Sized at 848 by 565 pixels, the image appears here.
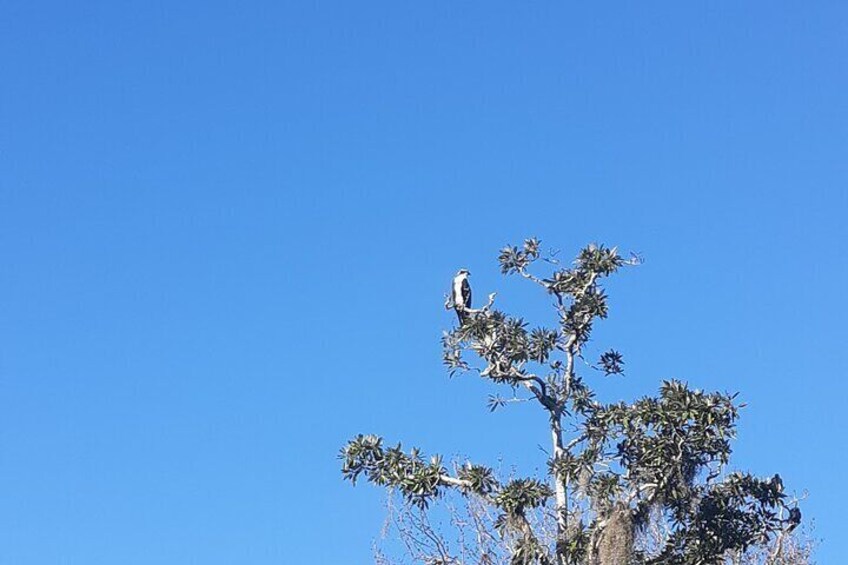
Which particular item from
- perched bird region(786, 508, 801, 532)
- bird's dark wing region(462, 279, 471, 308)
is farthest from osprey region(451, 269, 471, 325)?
perched bird region(786, 508, 801, 532)

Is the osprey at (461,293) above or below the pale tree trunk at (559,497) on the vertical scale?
above

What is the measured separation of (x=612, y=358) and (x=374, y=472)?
2.78m

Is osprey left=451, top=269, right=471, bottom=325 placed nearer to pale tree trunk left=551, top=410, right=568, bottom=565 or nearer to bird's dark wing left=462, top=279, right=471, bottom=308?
bird's dark wing left=462, top=279, right=471, bottom=308

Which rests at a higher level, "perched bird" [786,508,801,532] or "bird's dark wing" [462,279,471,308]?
"bird's dark wing" [462,279,471,308]

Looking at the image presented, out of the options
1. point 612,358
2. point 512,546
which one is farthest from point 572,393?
point 512,546

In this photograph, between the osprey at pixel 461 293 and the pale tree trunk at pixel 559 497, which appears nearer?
the pale tree trunk at pixel 559 497

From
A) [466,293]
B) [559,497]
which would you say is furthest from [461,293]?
[559,497]

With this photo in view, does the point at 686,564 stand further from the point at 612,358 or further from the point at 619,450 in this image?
the point at 612,358

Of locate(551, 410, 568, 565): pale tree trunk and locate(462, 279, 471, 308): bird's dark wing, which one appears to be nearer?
locate(551, 410, 568, 565): pale tree trunk

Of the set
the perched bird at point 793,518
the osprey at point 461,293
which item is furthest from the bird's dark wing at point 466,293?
the perched bird at point 793,518

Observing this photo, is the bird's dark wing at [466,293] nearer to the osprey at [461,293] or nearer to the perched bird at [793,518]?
the osprey at [461,293]

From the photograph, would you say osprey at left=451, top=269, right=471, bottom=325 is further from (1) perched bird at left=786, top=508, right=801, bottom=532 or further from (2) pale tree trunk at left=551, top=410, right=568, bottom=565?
(1) perched bird at left=786, top=508, right=801, bottom=532

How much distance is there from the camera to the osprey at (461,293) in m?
12.7

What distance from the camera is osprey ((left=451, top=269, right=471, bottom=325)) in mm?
12711
